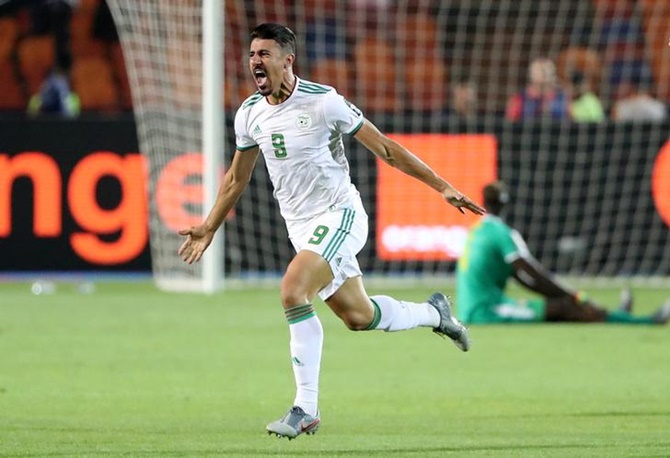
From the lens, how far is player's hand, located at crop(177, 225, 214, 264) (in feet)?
26.1

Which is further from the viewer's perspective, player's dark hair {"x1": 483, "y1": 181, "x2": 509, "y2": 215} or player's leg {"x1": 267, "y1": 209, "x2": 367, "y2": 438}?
player's dark hair {"x1": 483, "y1": 181, "x2": 509, "y2": 215}

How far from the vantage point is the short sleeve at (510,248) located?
13438 millimetres

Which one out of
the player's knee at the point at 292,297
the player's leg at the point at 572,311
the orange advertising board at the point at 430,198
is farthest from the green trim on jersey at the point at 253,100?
the orange advertising board at the point at 430,198

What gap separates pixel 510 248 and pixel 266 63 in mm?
6312

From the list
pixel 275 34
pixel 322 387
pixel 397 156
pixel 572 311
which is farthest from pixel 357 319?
pixel 572 311

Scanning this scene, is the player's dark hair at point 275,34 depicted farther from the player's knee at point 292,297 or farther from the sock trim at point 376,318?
the sock trim at point 376,318

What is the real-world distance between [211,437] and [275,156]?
4.76 ft

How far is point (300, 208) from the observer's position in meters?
7.88

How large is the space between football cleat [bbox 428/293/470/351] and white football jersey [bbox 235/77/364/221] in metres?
1.03

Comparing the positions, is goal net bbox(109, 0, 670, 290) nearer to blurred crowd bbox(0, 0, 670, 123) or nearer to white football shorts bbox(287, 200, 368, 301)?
blurred crowd bbox(0, 0, 670, 123)

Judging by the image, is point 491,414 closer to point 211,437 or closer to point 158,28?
point 211,437

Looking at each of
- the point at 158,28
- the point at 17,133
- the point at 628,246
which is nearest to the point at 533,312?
the point at 628,246

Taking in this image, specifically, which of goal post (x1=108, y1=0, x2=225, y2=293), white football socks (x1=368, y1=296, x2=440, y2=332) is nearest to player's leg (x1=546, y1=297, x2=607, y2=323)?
goal post (x1=108, y1=0, x2=225, y2=293)

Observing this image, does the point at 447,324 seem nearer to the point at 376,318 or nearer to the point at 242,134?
the point at 376,318
